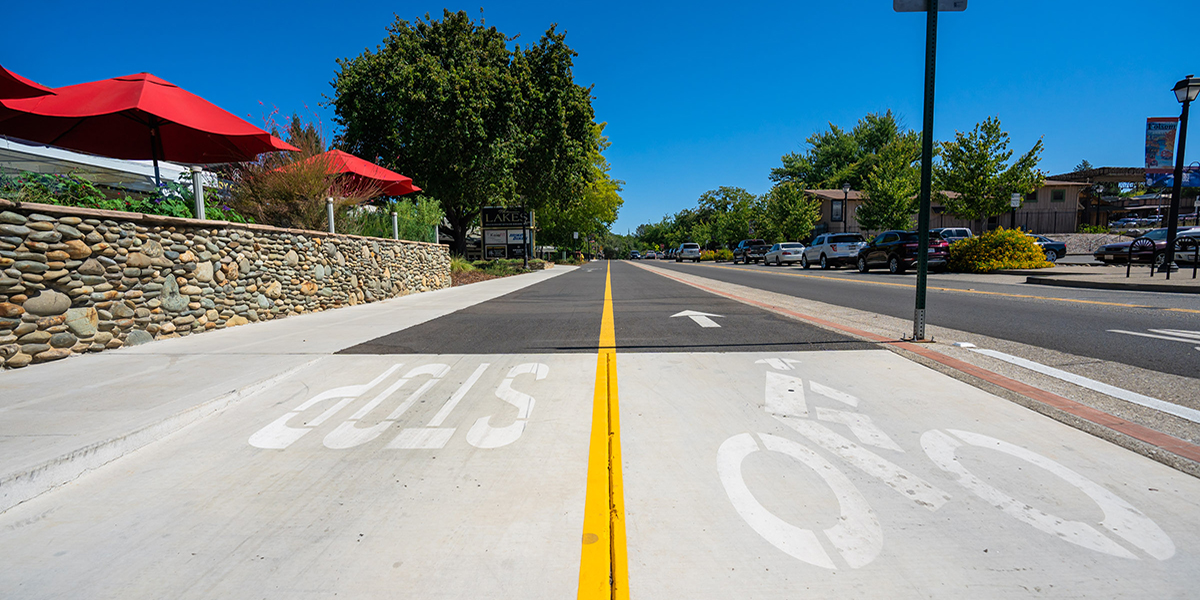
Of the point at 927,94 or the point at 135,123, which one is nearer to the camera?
the point at 927,94

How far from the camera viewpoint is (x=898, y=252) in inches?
878

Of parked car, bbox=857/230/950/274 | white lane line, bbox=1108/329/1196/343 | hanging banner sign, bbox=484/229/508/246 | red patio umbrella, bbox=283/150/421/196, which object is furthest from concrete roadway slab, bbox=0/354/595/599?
hanging banner sign, bbox=484/229/508/246

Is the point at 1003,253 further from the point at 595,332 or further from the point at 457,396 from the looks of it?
the point at 457,396

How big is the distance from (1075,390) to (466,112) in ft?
66.9

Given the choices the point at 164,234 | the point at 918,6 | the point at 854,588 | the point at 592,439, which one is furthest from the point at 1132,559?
the point at 164,234

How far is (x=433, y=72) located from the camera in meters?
20.7

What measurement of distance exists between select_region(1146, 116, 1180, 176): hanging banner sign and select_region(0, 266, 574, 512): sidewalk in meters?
29.2

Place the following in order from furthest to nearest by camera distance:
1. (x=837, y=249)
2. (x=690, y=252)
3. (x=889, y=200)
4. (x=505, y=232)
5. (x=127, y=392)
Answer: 1. (x=690, y=252)
2. (x=889, y=200)
3. (x=505, y=232)
4. (x=837, y=249)
5. (x=127, y=392)

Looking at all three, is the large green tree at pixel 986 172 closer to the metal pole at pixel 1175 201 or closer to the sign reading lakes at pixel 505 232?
the metal pole at pixel 1175 201

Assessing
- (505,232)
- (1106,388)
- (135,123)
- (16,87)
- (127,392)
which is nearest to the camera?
(127,392)

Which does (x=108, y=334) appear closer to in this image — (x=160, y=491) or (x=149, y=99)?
(x=149, y=99)

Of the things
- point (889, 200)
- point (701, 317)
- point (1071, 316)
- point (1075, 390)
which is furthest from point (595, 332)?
point (889, 200)

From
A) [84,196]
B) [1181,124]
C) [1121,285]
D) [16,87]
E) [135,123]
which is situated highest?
[1181,124]

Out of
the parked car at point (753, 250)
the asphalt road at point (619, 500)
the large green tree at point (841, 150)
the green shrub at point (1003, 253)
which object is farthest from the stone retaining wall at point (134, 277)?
the large green tree at point (841, 150)
